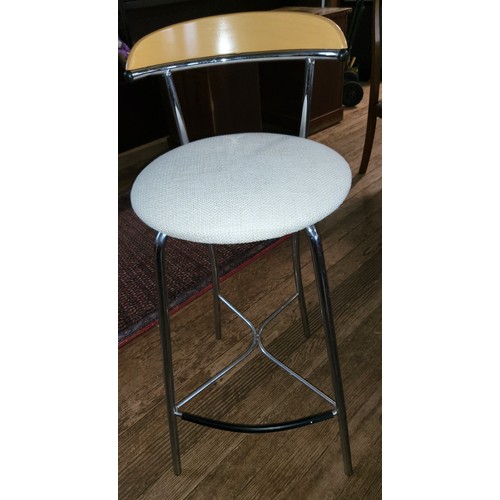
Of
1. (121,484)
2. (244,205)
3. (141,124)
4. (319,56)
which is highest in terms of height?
(319,56)

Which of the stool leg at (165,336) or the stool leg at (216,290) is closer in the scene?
the stool leg at (165,336)

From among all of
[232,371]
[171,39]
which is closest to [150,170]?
[171,39]

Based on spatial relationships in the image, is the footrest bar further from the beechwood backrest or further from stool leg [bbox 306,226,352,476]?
the beechwood backrest

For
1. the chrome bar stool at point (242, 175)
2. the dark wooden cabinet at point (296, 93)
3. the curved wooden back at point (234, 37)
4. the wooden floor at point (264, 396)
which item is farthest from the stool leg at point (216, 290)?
the dark wooden cabinet at point (296, 93)

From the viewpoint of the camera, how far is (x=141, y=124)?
9.08ft

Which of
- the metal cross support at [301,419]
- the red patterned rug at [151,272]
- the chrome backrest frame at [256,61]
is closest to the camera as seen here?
the metal cross support at [301,419]

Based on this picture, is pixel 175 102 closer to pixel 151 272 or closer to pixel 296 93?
pixel 151 272

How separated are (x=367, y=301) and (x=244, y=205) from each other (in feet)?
3.04

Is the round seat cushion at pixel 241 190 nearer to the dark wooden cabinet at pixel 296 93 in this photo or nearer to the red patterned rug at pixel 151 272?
the red patterned rug at pixel 151 272

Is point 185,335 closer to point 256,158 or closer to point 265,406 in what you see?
point 265,406

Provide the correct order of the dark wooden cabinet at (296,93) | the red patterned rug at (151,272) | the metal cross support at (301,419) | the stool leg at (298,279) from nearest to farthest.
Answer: the metal cross support at (301,419), the stool leg at (298,279), the red patterned rug at (151,272), the dark wooden cabinet at (296,93)

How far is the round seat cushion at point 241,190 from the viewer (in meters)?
0.66

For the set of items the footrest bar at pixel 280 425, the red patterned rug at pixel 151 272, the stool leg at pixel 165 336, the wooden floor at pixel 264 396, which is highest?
the stool leg at pixel 165 336

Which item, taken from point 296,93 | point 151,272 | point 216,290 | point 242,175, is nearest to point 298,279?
point 216,290
